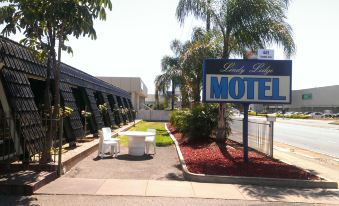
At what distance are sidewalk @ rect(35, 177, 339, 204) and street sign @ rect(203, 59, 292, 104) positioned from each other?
3.47 meters

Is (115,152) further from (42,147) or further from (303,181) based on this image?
(303,181)

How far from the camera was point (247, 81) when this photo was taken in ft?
39.8

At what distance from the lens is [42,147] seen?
10414mm

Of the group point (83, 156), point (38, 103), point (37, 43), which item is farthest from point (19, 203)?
point (38, 103)

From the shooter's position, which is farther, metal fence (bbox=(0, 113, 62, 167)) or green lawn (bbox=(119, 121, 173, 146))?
green lawn (bbox=(119, 121, 173, 146))

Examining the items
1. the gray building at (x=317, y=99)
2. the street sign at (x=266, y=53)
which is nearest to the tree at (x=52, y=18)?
the street sign at (x=266, y=53)

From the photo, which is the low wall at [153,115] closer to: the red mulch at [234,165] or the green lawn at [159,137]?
the green lawn at [159,137]

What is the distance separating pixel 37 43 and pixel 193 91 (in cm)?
1484

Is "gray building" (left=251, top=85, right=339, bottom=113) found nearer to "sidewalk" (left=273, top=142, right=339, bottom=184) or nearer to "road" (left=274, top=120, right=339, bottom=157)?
"road" (left=274, top=120, right=339, bottom=157)

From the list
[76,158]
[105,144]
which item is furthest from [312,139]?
[76,158]

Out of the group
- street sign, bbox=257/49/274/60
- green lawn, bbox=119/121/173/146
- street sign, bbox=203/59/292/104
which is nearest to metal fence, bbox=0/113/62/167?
street sign, bbox=203/59/292/104

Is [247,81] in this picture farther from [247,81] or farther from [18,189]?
[18,189]

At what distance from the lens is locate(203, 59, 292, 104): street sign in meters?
12.0

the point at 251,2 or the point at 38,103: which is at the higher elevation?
the point at 251,2
